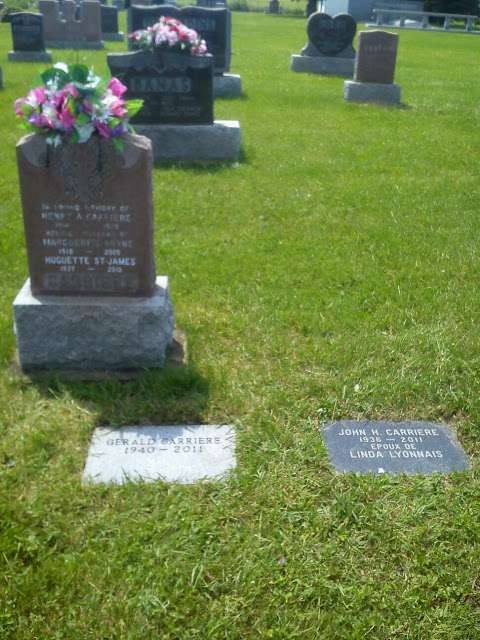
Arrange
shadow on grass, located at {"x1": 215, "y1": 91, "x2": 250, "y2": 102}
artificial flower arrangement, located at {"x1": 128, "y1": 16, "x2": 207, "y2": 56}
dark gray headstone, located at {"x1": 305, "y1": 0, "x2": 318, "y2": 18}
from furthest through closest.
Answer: dark gray headstone, located at {"x1": 305, "y1": 0, "x2": 318, "y2": 18}, shadow on grass, located at {"x1": 215, "y1": 91, "x2": 250, "y2": 102}, artificial flower arrangement, located at {"x1": 128, "y1": 16, "x2": 207, "y2": 56}

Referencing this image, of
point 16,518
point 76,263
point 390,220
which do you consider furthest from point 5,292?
point 390,220

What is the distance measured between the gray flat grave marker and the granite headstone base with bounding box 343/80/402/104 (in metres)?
11.8

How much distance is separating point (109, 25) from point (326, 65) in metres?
11.5

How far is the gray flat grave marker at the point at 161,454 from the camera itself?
10.9 ft

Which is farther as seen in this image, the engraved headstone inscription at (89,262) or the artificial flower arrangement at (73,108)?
the engraved headstone inscription at (89,262)

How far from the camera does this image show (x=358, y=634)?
256cm

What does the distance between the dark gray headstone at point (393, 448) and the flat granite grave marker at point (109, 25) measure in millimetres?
24883

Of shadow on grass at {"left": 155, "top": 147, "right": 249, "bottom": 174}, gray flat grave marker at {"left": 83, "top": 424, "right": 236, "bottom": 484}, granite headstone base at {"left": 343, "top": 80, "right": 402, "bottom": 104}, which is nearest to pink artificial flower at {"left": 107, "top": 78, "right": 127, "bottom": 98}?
gray flat grave marker at {"left": 83, "top": 424, "right": 236, "bottom": 484}

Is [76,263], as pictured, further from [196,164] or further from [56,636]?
[196,164]

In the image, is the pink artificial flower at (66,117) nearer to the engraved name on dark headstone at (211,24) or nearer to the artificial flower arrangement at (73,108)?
the artificial flower arrangement at (73,108)

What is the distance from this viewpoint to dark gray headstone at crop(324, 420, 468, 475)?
11.2 ft

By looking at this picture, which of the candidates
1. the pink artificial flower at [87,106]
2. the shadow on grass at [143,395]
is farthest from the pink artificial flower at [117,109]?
the shadow on grass at [143,395]

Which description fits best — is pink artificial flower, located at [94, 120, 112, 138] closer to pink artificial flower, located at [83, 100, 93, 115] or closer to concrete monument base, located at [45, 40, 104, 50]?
pink artificial flower, located at [83, 100, 93, 115]

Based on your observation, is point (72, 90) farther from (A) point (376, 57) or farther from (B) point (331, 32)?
(B) point (331, 32)
